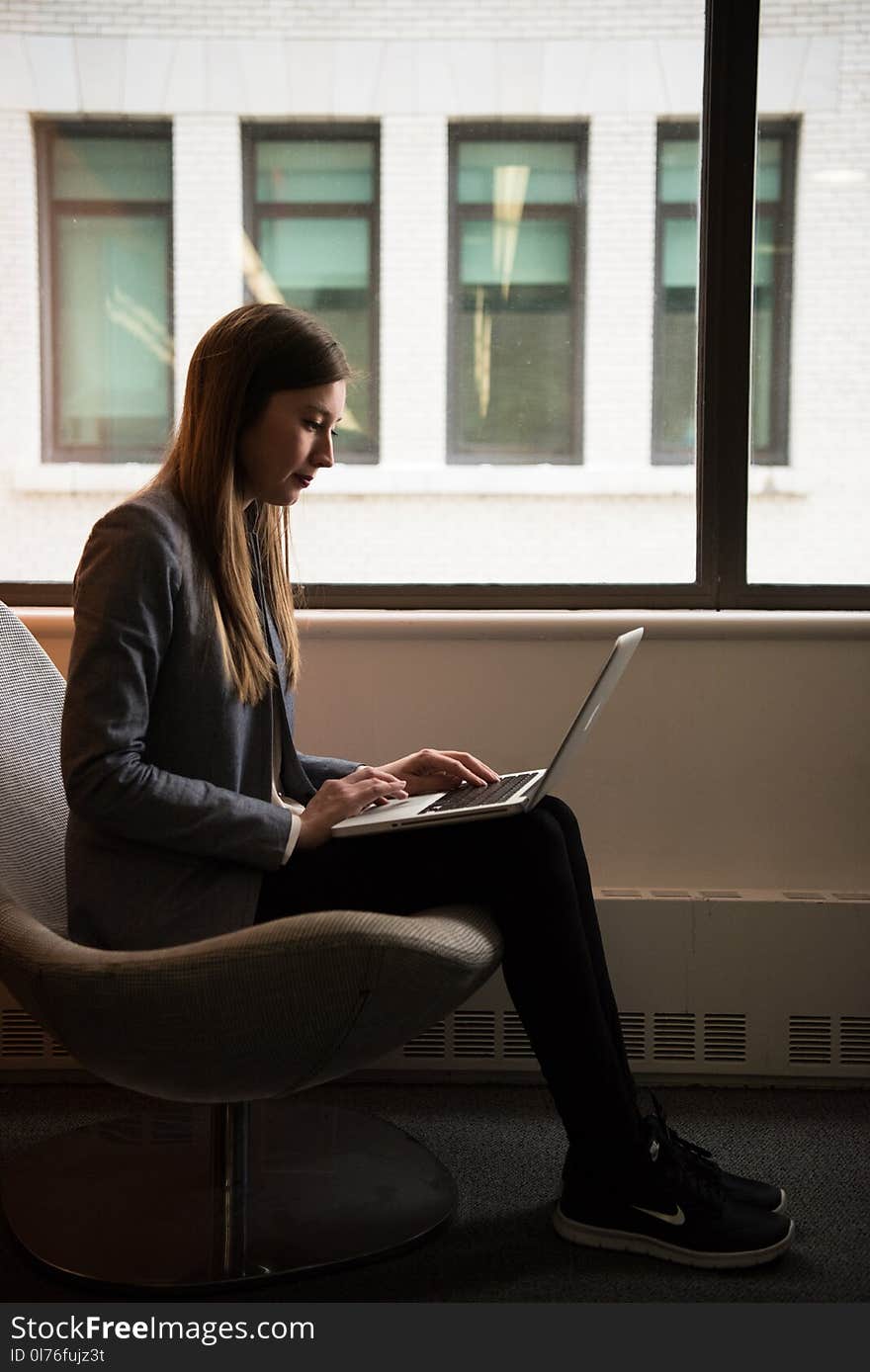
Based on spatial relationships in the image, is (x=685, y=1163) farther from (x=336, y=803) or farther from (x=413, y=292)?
(x=413, y=292)

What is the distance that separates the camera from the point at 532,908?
1.68m

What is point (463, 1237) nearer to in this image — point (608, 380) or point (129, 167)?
point (608, 380)

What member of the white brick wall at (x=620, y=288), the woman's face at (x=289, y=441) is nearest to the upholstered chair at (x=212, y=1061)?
the woman's face at (x=289, y=441)

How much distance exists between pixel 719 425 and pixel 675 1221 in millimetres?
1471

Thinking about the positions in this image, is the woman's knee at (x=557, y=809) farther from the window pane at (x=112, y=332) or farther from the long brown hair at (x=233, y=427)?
the window pane at (x=112, y=332)

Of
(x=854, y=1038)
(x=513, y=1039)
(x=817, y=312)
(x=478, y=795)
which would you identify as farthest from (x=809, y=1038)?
(x=817, y=312)

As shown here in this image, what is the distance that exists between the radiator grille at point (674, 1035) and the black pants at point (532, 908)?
62cm

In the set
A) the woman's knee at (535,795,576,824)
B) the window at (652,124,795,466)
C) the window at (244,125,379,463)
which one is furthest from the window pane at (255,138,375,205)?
the woman's knee at (535,795,576,824)

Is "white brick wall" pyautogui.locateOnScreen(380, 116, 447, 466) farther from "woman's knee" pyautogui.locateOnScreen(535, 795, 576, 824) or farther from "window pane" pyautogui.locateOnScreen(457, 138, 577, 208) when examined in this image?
"woman's knee" pyautogui.locateOnScreen(535, 795, 576, 824)

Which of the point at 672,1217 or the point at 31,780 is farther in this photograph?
the point at 31,780

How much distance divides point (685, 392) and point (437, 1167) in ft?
4.92

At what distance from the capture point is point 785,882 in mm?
2461

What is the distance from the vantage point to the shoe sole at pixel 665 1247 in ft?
5.49

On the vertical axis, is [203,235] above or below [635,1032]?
above
